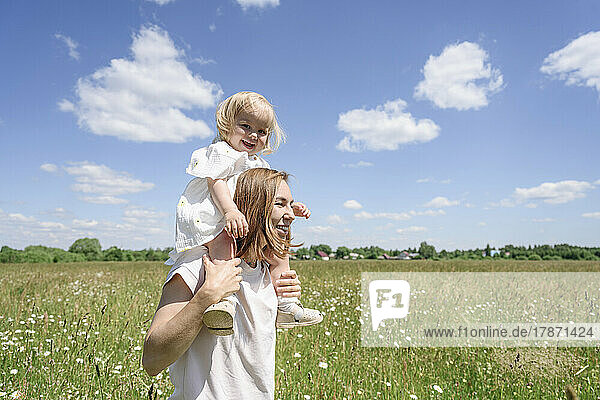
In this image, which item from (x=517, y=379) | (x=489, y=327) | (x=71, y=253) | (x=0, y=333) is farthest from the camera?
(x=71, y=253)

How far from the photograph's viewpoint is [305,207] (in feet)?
8.09

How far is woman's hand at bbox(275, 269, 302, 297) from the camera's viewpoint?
88.0 inches

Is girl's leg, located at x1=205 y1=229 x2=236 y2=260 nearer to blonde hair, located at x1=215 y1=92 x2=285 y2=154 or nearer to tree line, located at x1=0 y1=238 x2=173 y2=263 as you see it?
blonde hair, located at x1=215 y1=92 x2=285 y2=154

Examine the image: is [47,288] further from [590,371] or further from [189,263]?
[590,371]

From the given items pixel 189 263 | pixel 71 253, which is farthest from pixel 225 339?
pixel 71 253

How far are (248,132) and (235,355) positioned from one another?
132cm

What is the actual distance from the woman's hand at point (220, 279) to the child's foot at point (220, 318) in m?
0.03

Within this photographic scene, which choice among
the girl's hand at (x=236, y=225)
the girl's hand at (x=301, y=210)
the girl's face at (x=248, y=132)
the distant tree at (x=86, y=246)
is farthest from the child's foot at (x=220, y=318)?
the distant tree at (x=86, y=246)

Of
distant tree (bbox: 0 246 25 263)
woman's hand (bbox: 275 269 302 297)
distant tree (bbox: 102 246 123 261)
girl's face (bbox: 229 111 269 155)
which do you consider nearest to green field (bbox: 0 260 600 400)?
woman's hand (bbox: 275 269 302 297)

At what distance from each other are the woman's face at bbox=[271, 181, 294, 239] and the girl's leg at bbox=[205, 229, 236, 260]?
0.72 feet

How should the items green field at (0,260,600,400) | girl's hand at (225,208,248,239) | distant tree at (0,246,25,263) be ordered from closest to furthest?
girl's hand at (225,208,248,239) → green field at (0,260,600,400) → distant tree at (0,246,25,263)

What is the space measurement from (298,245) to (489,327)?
5.35 meters

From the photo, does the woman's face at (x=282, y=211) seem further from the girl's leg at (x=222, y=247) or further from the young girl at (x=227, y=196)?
the girl's leg at (x=222, y=247)

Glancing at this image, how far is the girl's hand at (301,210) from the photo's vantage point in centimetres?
245
